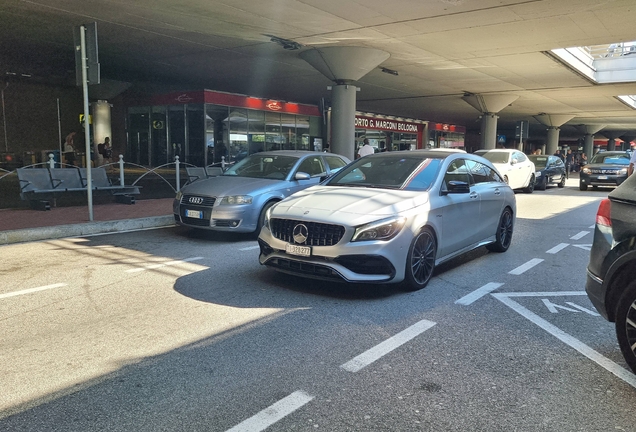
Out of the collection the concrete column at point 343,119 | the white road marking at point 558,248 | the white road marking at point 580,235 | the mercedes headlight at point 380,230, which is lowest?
the white road marking at point 558,248

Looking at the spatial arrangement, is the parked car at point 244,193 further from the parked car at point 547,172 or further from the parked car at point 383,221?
the parked car at point 547,172

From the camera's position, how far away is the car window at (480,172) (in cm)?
787

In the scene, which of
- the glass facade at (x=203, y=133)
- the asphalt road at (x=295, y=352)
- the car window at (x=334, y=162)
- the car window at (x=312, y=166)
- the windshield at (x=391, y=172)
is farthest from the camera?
the glass facade at (x=203, y=133)

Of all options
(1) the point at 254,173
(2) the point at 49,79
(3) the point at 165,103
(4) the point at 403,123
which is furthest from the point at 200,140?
(4) the point at 403,123

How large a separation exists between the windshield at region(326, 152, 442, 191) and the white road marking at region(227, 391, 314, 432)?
378 centimetres

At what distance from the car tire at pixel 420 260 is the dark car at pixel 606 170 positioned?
1843cm

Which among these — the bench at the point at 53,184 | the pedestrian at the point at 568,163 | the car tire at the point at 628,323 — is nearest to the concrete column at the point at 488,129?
the pedestrian at the point at 568,163

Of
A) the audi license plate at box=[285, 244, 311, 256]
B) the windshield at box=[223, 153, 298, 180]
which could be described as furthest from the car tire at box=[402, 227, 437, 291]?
the windshield at box=[223, 153, 298, 180]

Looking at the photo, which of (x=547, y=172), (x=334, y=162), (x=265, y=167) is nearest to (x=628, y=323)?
(x=265, y=167)

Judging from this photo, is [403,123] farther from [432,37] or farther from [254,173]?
[254,173]

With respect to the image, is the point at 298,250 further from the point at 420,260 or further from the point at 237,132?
the point at 237,132

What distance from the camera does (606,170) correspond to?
21.6 m

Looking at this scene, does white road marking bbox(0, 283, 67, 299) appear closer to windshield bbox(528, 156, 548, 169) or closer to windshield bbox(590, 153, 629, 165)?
windshield bbox(528, 156, 548, 169)

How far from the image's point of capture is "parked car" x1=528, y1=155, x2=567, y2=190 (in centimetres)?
2261
